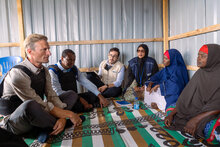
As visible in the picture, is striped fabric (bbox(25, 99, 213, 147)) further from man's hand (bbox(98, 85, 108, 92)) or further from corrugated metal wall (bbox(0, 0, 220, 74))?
corrugated metal wall (bbox(0, 0, 220, 74))

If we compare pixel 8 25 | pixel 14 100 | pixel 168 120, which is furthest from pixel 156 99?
pixel 8 25

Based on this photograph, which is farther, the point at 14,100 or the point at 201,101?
the point at 201,101

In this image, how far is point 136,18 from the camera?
13.5 ft

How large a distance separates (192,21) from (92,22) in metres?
2.32

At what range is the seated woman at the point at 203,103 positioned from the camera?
5.71 ft

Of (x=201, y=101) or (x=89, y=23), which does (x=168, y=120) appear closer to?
(x=201, y=101)

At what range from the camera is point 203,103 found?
6.15ft

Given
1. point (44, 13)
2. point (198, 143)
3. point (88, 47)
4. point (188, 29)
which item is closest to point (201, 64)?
point (198, 143)

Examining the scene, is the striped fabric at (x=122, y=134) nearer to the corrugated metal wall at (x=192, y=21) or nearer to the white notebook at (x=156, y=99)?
the white notebook at (x=156, y=99)

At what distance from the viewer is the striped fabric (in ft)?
5.66

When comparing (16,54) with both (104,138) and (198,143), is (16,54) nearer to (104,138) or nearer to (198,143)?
(104,138)

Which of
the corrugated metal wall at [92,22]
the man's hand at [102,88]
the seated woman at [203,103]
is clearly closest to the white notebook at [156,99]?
the seated woman at [203,103]

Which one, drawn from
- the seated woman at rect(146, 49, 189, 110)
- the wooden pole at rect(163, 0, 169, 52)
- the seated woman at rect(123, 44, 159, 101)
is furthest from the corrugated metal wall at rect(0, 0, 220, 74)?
the seated woman at rect(146, 49, 189, 110)

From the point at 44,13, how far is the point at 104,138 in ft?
11.6
